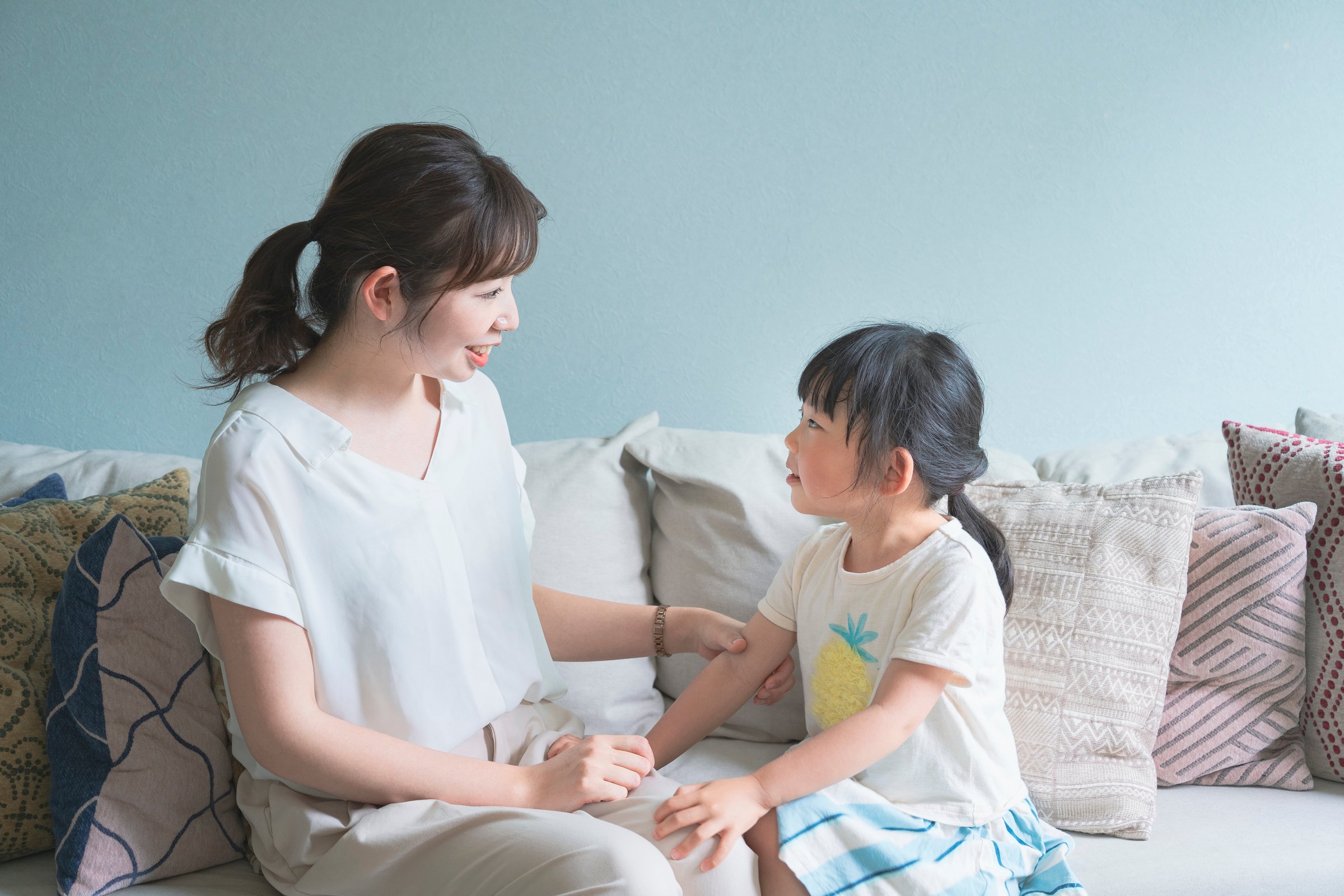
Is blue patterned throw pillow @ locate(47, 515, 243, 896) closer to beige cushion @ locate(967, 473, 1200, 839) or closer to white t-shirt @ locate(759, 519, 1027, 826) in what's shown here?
white t-shirt @ locate(759, 519, 1027, 826)

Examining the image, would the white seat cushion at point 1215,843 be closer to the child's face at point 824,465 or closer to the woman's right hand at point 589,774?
the woman's right hand at point 589,774

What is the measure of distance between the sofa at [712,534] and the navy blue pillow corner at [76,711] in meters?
0.17

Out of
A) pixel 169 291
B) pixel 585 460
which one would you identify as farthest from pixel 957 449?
pixel 169 291

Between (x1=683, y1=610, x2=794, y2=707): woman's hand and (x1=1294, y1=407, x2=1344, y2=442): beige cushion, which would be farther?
(x1=1294, y1=407, x2=1344, y2=442): beige cushion

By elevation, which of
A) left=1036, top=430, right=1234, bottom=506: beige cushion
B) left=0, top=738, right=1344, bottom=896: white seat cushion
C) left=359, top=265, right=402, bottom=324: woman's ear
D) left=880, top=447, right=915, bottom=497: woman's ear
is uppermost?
left=359, top=265, right=402, bottom=324: woman's ear

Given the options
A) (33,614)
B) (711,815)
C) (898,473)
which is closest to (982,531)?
(898,473)

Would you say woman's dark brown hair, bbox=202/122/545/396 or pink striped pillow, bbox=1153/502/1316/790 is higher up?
woman's dark brown hair, bbox=202/122/545/396

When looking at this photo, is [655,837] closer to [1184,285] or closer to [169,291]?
[169,291]

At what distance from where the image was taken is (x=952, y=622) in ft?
3.43

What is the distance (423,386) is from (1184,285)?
156 centimetres

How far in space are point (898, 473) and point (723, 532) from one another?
1.57 ft

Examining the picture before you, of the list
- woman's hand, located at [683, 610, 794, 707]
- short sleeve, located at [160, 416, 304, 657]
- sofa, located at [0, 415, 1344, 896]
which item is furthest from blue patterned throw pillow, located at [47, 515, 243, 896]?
woman's hand, located at [683, 610, 794, 707]

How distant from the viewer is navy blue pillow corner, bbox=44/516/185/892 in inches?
42.1

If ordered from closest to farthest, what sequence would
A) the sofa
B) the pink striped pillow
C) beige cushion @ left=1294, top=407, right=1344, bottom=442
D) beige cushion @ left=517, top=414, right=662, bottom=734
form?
1. the sofa
2. the pink striped pillow
3. beige cushion @ left=517, top=414, right=662, bottom=734
4. beige cushion @ left=1294, top=407, right=1344, bottom=442
